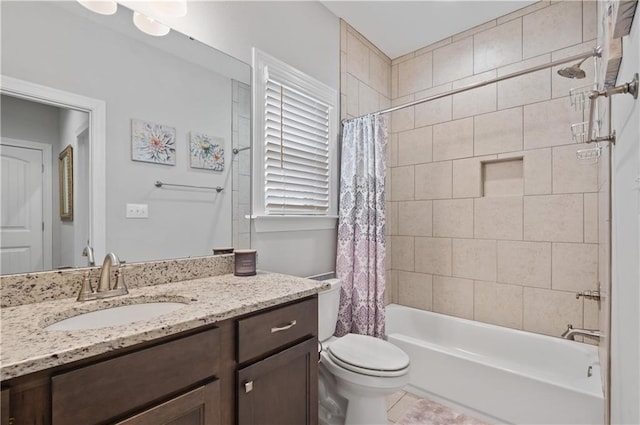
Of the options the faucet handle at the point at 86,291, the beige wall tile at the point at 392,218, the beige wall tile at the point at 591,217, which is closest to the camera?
the faucet handle at the point at 86,291

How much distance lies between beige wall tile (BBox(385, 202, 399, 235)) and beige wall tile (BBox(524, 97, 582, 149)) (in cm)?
113

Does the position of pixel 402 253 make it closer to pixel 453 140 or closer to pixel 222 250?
pixel 453 140

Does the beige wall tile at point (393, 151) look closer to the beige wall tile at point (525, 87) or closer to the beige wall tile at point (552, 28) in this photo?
the beige wall tile at point (525, 87)

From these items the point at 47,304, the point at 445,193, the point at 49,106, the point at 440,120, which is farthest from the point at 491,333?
the point at 49,106

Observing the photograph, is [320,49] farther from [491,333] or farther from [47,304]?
[491,333]

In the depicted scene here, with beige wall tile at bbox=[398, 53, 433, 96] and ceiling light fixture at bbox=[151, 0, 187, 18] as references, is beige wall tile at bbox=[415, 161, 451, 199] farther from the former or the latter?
ceiling light fixture at bbox=[151, 0, 187, 18]

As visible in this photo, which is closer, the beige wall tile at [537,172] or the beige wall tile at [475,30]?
the beige wall tile at [537,172]

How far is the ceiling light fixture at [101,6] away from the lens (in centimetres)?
121

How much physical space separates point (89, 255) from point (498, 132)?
2637mm

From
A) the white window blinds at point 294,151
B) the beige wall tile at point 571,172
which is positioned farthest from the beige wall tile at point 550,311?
the white window blinds at point 294,151

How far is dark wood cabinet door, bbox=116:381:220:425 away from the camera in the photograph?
2.61ft

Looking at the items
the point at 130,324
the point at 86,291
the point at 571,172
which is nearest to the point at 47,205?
the point at 86,291

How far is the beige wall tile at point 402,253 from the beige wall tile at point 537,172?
0.99 meters

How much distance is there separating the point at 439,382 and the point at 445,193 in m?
1.42
